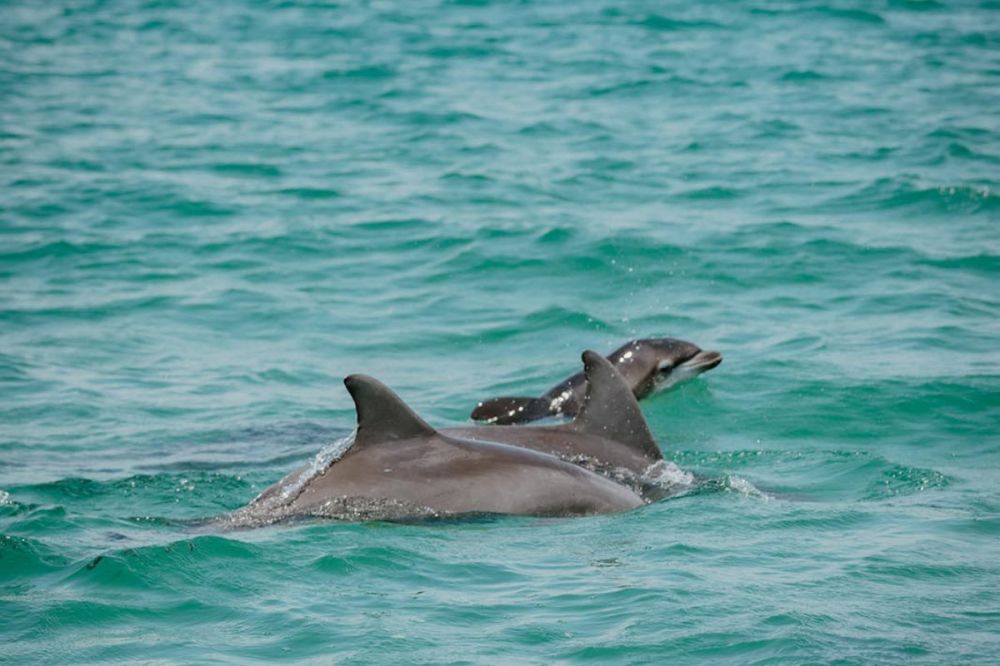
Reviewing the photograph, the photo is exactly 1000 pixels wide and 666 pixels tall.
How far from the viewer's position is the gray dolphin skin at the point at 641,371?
13109 mm

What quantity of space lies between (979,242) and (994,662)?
11987 millimetres

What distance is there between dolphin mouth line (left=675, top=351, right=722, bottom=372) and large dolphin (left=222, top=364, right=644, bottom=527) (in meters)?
3.95

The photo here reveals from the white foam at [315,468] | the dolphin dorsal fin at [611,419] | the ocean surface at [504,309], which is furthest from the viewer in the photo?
the dolphin dorsal fin at [611,419]

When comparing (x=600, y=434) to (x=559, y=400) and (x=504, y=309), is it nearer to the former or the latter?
(x=559, y=400)

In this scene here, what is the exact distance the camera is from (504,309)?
17.4m

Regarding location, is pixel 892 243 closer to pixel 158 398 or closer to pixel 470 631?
pixel 158 398

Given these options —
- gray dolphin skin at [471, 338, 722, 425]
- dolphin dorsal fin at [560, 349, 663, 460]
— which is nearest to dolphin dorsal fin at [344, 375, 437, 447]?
dolphin dorsal fin at [560, 349, 663, 460]

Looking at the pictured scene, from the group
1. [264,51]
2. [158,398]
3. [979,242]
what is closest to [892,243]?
[979,242]

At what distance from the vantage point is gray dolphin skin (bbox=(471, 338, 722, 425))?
1311 centimetres

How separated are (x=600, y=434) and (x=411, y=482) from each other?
211cm

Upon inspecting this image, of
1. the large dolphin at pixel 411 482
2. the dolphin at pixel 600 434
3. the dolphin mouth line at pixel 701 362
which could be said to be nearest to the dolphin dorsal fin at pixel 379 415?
the large dolphin at pixel 411 482

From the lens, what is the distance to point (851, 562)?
9.02m

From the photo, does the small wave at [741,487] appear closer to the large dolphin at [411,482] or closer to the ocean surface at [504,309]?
the ocean surface at [504,309]

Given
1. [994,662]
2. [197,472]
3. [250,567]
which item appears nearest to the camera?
[994,662]
